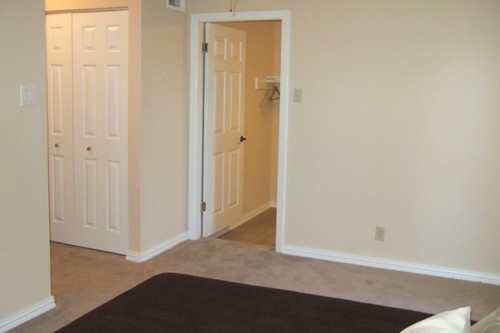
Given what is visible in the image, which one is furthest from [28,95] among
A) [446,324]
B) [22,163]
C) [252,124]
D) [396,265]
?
[252,124]

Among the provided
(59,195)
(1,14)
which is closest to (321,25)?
(1,14)

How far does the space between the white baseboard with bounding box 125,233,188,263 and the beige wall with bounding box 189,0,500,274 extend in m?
1.01

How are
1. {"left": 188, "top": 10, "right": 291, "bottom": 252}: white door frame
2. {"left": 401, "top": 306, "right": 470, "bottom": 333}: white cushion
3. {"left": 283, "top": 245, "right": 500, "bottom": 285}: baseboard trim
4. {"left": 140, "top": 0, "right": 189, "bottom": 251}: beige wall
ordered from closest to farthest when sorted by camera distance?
{"left": 401, "top": 306, "right": 470, "bottom": 333}: white cushion < {"left": 283, "top": 245, "right": 500, "bottom": 285}: baseboard trim < {"left": 140, "top": 0, "right": 189, "bottom": 251}: beige wall < {"left": 188, "top": 10, "right": 291, "bottom": 252}: white door frame

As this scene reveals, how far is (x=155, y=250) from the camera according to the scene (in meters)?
4.53

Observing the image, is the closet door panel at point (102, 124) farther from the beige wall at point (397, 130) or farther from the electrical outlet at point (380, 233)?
the electrical outlet at point (380, 233)

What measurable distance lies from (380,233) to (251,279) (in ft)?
3.63

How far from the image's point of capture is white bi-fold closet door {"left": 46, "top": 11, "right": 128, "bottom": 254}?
4.34m

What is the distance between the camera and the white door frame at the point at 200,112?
442 centimetres

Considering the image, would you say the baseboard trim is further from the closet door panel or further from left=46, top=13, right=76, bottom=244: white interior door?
left=46, top=13, right=76, bottom=244: white interior door

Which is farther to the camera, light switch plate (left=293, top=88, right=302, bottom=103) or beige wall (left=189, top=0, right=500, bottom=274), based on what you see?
light switch plate (left=293, top=88, right=302, bottom=103)

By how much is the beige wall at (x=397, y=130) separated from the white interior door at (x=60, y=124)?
53.3 inches

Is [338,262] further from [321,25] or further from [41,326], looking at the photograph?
[41,326]

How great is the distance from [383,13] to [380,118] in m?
0.79

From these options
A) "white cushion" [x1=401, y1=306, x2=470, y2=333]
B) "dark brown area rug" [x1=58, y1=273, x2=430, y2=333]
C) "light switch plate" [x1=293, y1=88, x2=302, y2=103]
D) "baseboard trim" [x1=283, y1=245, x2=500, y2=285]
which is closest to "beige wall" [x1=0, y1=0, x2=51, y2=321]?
"dark brown area rug" [x1=58, y1=273, x2=430, y2=333]
